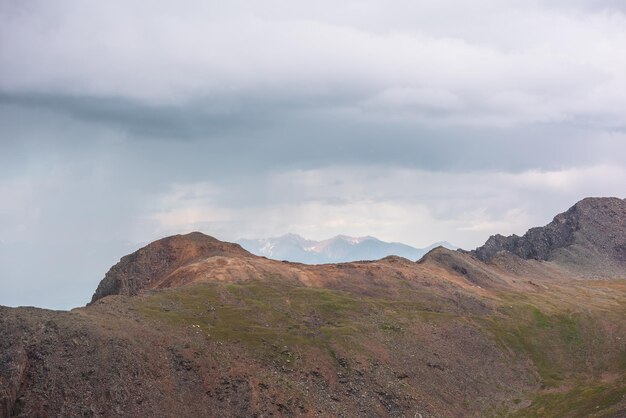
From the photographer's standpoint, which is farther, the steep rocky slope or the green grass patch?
the green grass patch

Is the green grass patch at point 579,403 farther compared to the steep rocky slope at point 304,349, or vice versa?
the green grass patch at point 579,403

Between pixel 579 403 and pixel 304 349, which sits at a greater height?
pixel 304 349

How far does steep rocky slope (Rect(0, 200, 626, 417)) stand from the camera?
101688 mm

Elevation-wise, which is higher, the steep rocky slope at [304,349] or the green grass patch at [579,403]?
the steep rocky slope at [304,349]

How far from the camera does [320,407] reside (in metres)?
114

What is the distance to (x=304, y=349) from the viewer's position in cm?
13025

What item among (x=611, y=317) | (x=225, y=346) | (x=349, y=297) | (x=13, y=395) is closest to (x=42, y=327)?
(x=13, y=395)

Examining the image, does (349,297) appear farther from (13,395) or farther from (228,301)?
(13,395)

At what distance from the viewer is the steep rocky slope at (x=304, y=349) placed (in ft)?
334

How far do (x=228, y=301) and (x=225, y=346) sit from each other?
27.9 meters

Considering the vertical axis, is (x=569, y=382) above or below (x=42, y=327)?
below

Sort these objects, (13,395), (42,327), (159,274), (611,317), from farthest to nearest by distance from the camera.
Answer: (159,274) → (611,317) → (42,327) → (13,395)

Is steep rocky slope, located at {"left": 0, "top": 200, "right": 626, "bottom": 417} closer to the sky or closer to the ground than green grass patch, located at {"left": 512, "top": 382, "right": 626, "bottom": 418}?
closer to the sky

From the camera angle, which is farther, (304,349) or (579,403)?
(304,349)
